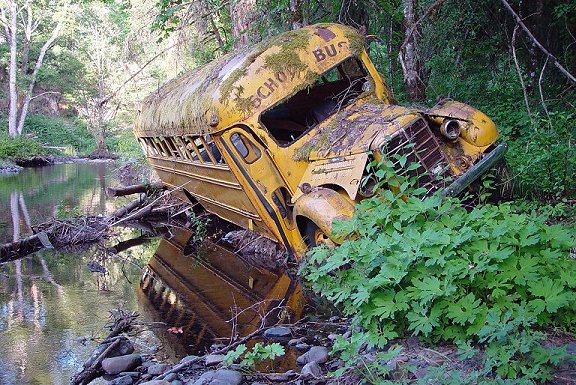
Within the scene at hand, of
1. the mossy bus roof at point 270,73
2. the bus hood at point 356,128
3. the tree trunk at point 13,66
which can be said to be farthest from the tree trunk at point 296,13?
the tree trunk at point 13,66

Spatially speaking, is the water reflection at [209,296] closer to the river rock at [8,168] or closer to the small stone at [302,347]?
the small stone at [302,347]

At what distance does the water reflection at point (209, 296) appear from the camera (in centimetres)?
666

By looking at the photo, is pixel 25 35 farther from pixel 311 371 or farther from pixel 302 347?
pixel 311 371

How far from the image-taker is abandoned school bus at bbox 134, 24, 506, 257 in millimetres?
6406

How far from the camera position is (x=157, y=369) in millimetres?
5367

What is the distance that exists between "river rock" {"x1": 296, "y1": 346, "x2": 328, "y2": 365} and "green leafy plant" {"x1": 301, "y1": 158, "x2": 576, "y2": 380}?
58 centimetres

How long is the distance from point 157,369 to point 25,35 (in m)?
35.6

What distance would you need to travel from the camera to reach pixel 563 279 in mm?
3732

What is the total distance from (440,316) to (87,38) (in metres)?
42.1

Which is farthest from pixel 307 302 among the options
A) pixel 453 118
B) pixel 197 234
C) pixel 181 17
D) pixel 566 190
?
pixel 181 17

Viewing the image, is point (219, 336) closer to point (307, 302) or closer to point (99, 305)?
point (307, 302)

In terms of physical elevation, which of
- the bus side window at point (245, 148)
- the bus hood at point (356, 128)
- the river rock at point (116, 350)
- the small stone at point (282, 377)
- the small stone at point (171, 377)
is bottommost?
the small stone at point (282, 377)

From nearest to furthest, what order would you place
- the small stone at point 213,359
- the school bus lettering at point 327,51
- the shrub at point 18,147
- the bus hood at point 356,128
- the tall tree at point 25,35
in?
the small stone at point 213,359 → the bus hood at point 356,128 → the school bus lettering at point 327,51 → the shrub at point 18,147 → the tall tree at point 25,35

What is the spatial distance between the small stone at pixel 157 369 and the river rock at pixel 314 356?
4.11ft
